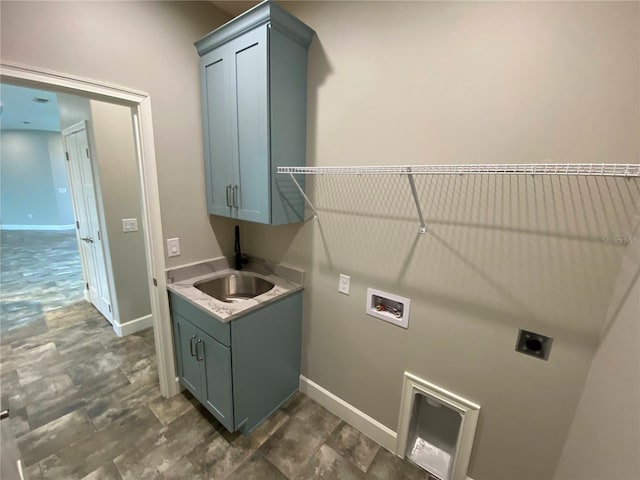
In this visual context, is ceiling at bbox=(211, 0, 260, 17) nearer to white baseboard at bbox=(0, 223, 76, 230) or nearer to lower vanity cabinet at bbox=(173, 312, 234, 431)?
lower vanity cabinet at bbox=(173, 312, 234, 431)

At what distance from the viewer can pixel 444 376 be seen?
1.39m

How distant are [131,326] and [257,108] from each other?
8.71 ft

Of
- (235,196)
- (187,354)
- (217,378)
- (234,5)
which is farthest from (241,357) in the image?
(234,5)

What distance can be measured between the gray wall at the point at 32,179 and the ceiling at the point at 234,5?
878 centimetres

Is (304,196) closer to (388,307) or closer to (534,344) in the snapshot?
(388,307)

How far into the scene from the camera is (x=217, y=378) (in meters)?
1.63

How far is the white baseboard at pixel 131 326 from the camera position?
2.72m

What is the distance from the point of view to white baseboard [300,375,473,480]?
1656 mm

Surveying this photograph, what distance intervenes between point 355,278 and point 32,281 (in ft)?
16.8

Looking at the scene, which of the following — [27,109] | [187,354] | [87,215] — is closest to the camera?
[187,354]

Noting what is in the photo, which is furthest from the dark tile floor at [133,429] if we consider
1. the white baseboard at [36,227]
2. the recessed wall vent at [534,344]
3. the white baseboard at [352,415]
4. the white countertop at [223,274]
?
the white baseboard at [36,227]

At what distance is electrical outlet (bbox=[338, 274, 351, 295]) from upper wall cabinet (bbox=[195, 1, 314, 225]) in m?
0.49

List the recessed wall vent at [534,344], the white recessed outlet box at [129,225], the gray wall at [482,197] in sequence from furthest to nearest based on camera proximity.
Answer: the white recessed outlet box at [129,225]
the recessed wall vent at [534,344]
the gray wall at [482,197]

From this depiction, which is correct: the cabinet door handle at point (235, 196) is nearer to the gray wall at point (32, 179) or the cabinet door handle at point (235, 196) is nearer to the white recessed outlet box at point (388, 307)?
the white recessed outlet box at point (388, 307)
